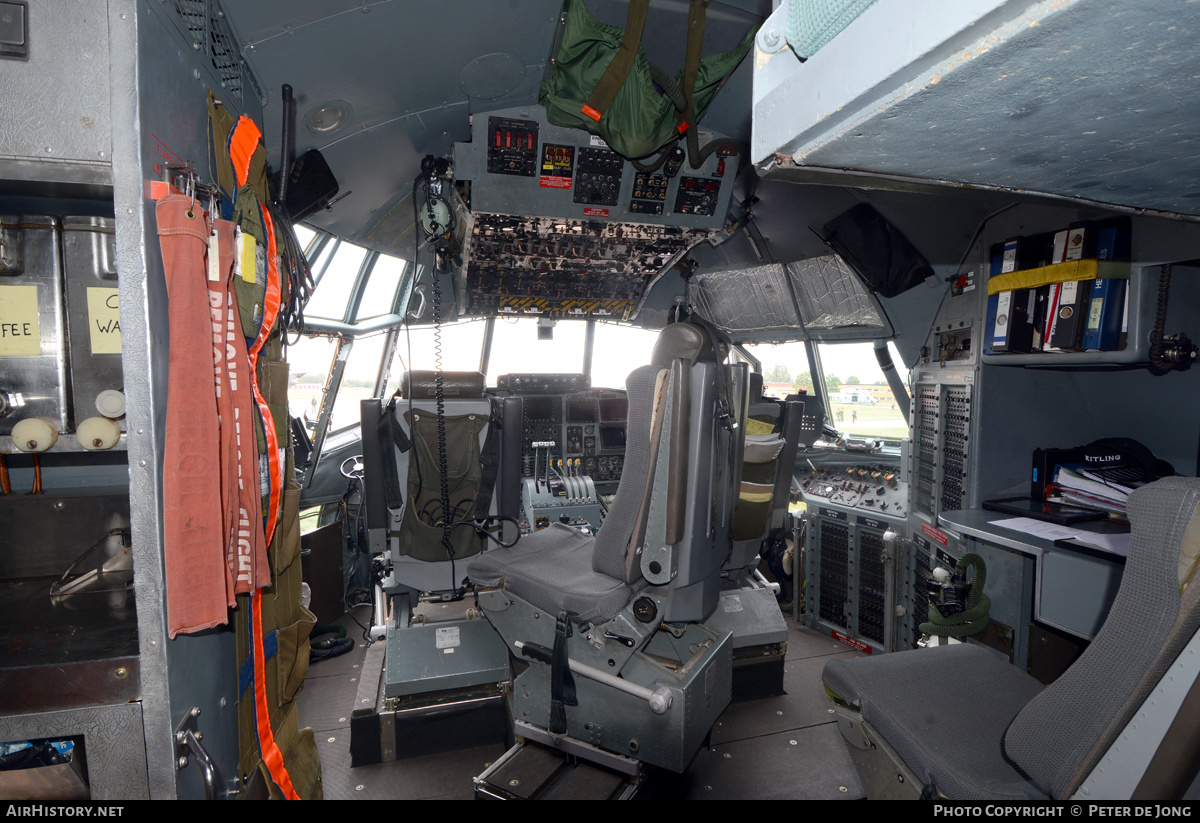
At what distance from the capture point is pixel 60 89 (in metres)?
0.95

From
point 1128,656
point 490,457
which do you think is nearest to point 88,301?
point 490,457

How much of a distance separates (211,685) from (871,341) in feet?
14.0

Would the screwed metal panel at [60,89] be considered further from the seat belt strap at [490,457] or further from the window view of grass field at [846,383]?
the window view of grass field at [846,383]

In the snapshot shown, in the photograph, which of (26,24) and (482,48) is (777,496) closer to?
(482,48)

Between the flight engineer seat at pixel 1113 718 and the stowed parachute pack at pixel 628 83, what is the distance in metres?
2.36

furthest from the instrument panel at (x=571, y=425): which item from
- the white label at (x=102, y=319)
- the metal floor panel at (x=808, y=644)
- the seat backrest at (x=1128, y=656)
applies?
the seat backrest at (x=1128, y=656)

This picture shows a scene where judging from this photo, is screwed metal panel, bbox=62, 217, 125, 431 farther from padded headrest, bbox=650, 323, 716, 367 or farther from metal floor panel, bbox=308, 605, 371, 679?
metal floor panel, bbox=308, 605, 371, 679

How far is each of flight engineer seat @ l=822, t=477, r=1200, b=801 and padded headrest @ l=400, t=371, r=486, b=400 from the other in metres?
2.16

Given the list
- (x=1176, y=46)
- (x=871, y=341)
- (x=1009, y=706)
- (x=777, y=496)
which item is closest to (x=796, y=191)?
(x=871, y=341)

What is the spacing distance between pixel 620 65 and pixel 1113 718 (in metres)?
2.70

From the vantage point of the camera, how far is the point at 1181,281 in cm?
192

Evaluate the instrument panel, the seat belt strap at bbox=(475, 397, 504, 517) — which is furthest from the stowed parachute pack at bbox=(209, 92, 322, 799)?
the instrument panel

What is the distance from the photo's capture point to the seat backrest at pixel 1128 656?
0.90m

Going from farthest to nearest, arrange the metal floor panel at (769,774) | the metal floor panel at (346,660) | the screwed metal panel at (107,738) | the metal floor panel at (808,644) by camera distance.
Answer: the metal floor panel at (808,644) < the metal floor panel at (346,660) < the metal floor panel at (769,774) < the screwed metal panel at (107,738)
